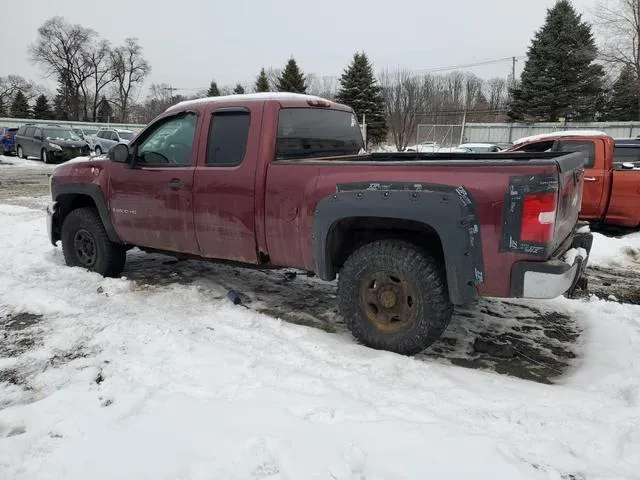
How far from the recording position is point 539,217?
296 centimetres

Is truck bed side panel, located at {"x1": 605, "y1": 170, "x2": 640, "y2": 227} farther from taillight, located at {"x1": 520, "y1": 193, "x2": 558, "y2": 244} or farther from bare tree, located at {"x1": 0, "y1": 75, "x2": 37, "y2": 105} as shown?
bare tree, located at {"x1": 0, "y1": 75, "x2": 37, "y2": 105}

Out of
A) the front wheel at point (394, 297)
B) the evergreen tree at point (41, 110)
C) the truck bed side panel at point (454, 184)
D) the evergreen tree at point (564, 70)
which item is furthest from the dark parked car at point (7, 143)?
the evergreen tree at point (41, 110)

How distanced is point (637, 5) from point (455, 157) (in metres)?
39.4

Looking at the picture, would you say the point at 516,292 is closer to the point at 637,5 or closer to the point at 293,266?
the point at 293,266

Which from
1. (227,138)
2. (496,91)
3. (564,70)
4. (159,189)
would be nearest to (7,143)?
(159,189)

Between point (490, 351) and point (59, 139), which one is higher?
point (59, 139)

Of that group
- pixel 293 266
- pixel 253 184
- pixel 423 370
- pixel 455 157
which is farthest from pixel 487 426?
pixel 455 157

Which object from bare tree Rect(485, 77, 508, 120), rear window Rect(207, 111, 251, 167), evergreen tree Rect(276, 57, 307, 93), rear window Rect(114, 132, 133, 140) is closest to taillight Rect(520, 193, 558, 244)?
rear window Rect(207, 111, 251, 167)

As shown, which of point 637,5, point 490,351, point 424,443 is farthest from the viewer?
point 637,5

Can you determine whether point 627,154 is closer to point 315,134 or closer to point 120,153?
point 315,134

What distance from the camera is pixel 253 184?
409 cm

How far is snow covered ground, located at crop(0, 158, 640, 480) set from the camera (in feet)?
7.72

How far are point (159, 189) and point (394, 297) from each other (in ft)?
8.52

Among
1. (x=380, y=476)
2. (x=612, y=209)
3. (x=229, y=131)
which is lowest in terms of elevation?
(x=380, y=476)
